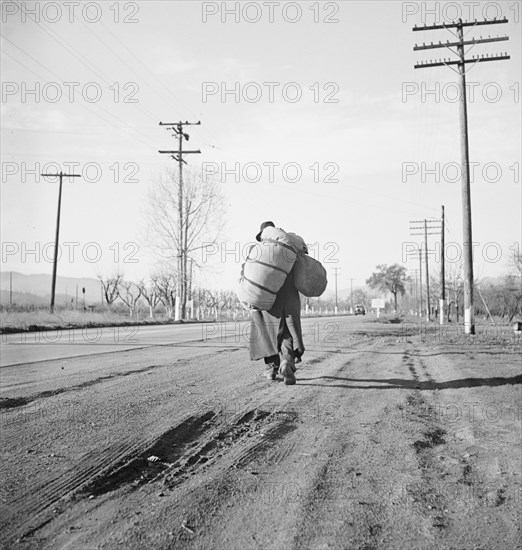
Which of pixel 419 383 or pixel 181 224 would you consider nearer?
pixel 419 383

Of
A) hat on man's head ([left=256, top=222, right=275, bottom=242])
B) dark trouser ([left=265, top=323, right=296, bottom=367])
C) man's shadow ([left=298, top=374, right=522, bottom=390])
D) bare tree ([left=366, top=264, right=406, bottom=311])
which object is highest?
bare tree ([left=366, top=264, right=406, bottom=311])

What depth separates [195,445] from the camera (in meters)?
4.09

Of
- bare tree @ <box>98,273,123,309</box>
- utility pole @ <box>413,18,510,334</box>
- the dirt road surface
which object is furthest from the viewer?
bare tree @ <box>98,273,123,309</box>

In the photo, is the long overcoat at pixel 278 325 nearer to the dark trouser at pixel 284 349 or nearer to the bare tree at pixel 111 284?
the dark trouser at pixel 284 349

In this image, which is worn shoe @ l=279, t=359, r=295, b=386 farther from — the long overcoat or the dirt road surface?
the long overcoat

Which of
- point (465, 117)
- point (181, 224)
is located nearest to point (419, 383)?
point (465, 117)

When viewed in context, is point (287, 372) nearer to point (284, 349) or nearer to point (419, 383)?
point (284, 349)

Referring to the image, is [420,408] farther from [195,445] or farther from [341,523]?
[341,523]

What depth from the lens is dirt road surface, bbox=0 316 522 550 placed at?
2.75 metres

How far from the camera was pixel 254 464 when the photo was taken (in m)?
3.70

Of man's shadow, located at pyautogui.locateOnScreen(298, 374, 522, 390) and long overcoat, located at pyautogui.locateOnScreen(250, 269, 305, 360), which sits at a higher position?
long overcoat, located at pyautogui.locateOnScreen(250, 269, 305, 360)

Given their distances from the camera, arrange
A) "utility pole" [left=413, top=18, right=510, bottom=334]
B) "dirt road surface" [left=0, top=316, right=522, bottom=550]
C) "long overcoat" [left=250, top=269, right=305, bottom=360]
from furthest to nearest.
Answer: "utility pole" [left=413, top=18, right=510, bottom=334] < "long overcoat" [left=250, top=269, right=305, bottom=360] < "dirt road surface" [left=0, top=316, right=522, bottom=550]

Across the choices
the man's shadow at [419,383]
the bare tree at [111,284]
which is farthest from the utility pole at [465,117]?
the bare tree at [111,284]

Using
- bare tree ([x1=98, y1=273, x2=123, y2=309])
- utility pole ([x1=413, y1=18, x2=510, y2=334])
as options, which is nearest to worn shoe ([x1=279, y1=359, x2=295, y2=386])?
utility pole ([x1=413, y1=18, x2=510, y2=334])
